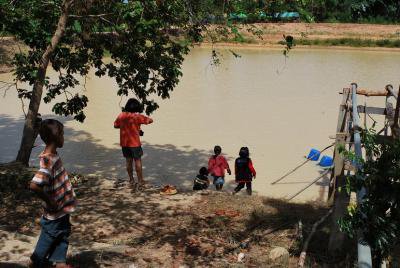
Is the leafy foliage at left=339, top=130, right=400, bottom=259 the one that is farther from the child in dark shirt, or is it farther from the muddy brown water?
the muddy brown water

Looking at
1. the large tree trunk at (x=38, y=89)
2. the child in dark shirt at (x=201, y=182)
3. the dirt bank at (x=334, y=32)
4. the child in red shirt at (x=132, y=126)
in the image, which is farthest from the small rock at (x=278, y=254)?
the dirt bank at (x=334, y=32)

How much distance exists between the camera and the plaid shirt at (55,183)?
3527 millimetres

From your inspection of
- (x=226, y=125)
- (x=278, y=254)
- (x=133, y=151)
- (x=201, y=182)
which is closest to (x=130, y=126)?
(x=133, y=151)

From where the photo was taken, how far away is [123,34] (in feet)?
22.9

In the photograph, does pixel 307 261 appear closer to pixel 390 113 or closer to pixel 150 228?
pixel 150 228

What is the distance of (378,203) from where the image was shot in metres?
3.04

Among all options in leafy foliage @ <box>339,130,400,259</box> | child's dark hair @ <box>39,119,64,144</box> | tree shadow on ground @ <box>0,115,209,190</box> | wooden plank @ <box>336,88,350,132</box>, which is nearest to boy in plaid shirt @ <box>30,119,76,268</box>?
child's dark hair @ <box>39,119,64,144</box>

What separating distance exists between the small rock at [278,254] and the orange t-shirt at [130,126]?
9.63 feet

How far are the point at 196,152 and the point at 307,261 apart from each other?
770 cm

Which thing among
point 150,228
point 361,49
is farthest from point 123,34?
point 361,49

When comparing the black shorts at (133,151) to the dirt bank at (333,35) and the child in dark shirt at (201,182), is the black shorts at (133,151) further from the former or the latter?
the dirt bank at (333,35)

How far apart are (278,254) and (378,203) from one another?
1.94 m

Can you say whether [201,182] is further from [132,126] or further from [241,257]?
[241,257]

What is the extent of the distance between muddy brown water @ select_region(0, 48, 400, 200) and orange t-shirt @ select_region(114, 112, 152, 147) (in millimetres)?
2895
